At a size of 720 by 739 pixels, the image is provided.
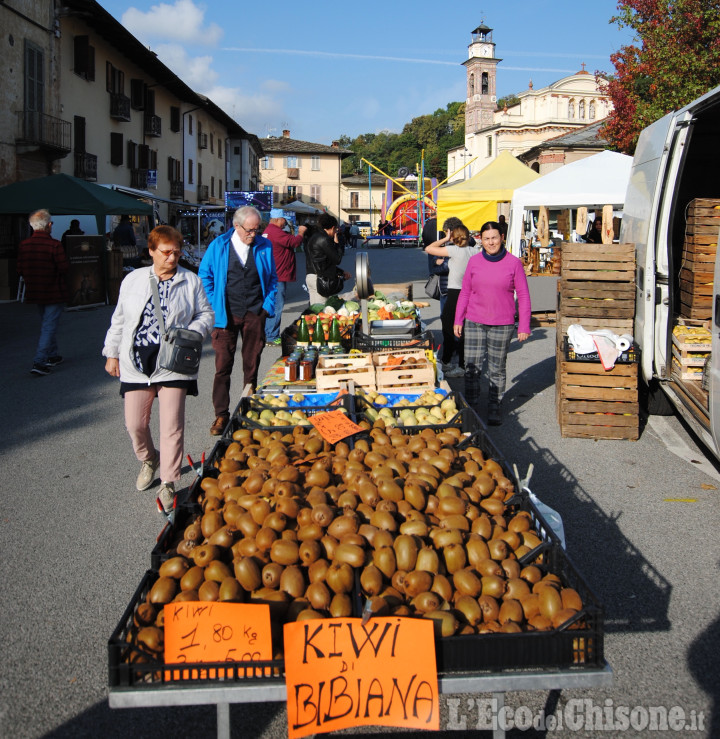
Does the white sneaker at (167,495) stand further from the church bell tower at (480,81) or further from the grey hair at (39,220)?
the church bell tower at (480,81)

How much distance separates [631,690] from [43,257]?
8.65m

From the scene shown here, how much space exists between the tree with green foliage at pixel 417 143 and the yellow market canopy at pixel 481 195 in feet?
334

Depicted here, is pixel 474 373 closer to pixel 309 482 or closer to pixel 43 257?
pixel 309 482

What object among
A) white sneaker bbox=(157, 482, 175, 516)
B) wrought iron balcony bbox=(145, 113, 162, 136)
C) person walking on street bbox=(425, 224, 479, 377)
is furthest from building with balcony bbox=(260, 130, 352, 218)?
white sneaker bbox=(157, 482, 175, 516)

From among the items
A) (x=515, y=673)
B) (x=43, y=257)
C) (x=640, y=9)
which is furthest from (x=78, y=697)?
(x=640, y=9)

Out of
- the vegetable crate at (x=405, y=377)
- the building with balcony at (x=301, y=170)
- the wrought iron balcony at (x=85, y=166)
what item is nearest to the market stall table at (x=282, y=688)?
Result: the vegetable crate at (x=405, y=377)

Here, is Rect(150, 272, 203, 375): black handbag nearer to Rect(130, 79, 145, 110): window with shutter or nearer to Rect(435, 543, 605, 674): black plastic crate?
Rect(435, 543, 605, 674): black plastic crate

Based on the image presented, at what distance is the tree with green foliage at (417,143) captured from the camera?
123438 mm

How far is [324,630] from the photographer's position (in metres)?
2.44

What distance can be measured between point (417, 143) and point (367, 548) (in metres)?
134

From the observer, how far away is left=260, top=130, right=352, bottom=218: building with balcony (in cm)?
7831

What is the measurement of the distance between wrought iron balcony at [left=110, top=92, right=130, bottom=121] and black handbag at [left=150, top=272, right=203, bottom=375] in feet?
84.3

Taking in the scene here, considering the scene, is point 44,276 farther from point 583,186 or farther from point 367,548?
point 583,186

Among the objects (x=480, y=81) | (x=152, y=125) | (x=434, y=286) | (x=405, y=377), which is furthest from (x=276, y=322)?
(x=480, y=81)
